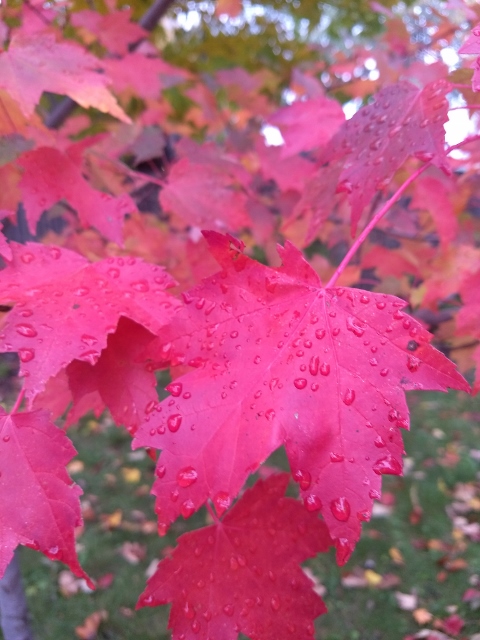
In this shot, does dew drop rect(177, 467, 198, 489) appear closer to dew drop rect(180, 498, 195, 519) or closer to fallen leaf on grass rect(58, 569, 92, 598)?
dew drop rect(180, 498, 195, 519)

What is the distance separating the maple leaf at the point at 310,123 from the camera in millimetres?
1545

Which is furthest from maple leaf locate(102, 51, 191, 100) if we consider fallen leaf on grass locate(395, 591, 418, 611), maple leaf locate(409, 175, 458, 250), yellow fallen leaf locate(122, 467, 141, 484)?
fallen leaf on grass locate(395, 591, 418, 611)

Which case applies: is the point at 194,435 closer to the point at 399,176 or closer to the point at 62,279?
the point at 62,279

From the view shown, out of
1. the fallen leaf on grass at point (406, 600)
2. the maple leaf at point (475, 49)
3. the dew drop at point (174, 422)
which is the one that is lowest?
the fallen leaf on grass at point (406, 600)

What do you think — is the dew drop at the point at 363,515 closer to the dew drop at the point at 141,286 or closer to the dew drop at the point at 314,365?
the dew drop at the point at 314,365

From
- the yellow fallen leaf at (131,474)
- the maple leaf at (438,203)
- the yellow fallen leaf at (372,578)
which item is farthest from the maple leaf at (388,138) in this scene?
the yellow fallen leaf at (131,474)

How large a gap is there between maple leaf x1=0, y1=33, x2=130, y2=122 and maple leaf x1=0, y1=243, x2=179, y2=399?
0.32 m

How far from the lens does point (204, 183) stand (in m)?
1.42

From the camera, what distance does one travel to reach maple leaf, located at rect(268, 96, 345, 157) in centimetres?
154

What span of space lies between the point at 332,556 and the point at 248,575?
202 cm

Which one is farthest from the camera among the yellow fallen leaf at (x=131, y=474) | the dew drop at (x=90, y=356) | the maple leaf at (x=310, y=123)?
the yellow fallen leaf at (x=131, y=474)

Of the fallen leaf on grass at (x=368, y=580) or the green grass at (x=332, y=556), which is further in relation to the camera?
the fallen leaf on grass at (x=368, y=580)

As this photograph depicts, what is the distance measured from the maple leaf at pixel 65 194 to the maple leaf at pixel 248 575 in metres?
0.64

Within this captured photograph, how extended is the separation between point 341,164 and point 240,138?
1.27 meters
